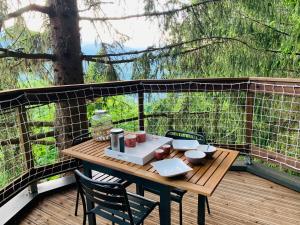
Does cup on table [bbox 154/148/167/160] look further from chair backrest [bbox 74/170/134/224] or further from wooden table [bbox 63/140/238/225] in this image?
chair backrest [bbox 74/170/134/224]

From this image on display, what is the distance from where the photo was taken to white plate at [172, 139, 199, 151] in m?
2.03

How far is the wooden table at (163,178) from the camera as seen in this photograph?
1579 mm

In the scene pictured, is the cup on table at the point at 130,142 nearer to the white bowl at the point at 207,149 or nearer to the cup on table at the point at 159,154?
the cup on table at the point at 159,154

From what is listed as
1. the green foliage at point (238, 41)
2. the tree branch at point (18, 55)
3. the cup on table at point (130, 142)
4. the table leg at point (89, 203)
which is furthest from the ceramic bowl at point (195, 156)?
the green foliage at point (238, 41)

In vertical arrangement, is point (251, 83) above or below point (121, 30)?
below

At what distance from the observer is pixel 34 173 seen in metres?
2.76

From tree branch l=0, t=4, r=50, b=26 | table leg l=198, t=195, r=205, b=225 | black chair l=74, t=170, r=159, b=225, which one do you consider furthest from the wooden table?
tree branch l=0, t=4, r=50, b=26

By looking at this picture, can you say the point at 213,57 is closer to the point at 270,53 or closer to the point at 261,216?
the point at 270,53

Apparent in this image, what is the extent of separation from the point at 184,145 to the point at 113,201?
2.36ft

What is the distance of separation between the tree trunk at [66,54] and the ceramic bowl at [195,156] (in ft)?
8.01

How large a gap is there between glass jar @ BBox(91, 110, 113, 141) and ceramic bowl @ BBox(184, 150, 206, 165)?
80cm

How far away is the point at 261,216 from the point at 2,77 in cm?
466

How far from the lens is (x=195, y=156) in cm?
184

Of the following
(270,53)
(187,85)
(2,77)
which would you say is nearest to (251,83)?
(187,85)
